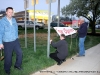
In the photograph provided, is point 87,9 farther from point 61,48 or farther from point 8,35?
point 8,35

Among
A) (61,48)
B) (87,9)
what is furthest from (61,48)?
(87,9)

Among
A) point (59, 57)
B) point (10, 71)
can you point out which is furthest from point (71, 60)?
point (10, 71)

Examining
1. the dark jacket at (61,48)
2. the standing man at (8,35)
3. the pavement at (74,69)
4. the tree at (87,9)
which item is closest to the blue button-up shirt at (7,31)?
the standing man at (8,35)

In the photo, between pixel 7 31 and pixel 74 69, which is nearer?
pixel 7 31

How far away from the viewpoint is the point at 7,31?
5324mm

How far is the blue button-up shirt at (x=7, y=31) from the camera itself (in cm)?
522

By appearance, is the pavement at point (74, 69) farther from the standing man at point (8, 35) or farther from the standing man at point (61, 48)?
the standing man at point (8, 35)

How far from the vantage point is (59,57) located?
22.5 feet

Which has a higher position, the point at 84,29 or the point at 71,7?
the point at 71,7

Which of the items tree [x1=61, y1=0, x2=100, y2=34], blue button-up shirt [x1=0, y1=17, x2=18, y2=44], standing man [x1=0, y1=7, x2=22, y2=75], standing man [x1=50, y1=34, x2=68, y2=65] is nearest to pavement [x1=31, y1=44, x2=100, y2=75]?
standing man [x1=50, y1=34, x2=68, y2=65]

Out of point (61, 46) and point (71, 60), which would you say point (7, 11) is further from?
point (71, 60)

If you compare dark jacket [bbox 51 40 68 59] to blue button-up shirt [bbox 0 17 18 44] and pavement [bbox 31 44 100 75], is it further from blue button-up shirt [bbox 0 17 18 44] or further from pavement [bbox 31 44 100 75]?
blue button-up shirt [bbox 0 17 18 44]

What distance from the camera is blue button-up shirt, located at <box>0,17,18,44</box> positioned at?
17.1 ft

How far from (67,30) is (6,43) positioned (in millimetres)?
4191
